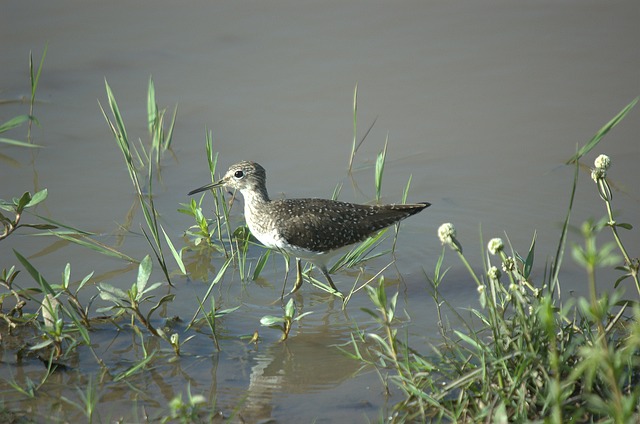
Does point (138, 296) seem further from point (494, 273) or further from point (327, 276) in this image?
point (494, 273)

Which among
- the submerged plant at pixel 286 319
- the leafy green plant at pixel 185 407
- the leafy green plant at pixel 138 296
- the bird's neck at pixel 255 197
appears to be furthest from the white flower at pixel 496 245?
the bird's neck at pixel 255 197

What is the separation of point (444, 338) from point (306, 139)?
3.36 m

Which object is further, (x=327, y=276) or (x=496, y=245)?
(x=327, y=276)

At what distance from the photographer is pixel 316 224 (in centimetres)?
633

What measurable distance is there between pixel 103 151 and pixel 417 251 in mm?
3167

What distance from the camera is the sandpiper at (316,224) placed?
20.4ft

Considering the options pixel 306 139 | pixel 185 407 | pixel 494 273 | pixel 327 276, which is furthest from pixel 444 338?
pixel 306 139

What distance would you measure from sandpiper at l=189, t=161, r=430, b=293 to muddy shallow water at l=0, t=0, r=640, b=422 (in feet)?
1.08

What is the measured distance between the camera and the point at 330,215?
21.1ft

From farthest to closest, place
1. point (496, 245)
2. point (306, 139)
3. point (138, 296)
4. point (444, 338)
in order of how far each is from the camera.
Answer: point (306, 139) < point (444, 338) < point (138, 296) < point (496, 245)

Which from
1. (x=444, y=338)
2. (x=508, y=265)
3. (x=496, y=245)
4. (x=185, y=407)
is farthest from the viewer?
(x=444, y=338)

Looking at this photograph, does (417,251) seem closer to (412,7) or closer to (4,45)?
(412,7)

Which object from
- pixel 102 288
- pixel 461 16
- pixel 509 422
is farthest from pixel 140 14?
pixel 509 422

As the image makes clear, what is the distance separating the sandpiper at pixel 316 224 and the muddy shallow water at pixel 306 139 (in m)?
0.33
